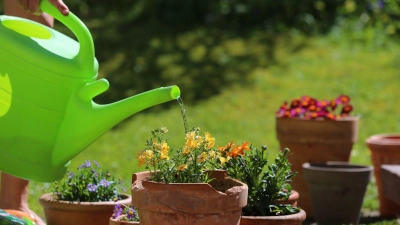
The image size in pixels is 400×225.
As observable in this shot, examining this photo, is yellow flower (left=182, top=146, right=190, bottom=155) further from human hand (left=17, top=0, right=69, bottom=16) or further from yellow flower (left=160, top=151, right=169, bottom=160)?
human hand (left=17, top=0, right=69, bottom=16)

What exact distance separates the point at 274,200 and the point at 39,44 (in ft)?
3.54

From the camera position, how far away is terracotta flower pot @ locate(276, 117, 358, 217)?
13.2ft

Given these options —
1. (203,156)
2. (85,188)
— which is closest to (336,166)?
(85,188)

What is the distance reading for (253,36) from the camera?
7.80m

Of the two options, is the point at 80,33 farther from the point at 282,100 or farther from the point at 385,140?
the point at 282,100

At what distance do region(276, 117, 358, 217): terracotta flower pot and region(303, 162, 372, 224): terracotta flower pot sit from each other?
240mm

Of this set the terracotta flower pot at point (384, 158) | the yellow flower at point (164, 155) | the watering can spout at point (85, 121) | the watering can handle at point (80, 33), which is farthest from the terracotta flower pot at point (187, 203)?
the terracotta flower pot at point (384, 158)

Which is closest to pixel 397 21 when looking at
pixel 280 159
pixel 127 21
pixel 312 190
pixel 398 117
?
pixel 398 117

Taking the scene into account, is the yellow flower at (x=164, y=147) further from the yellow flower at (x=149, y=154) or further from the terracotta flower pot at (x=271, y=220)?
the terracotta flower pot at (x=271, y=220)

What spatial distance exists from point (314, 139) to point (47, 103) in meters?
1.71

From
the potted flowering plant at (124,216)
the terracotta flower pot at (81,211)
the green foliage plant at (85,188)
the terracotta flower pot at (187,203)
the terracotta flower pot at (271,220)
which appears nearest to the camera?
the terracotta flower pot at (187,203)

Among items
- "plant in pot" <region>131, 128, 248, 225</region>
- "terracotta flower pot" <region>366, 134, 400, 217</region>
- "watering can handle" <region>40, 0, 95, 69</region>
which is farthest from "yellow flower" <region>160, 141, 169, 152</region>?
"terracotta flower pot" <region>366, 134, 400, 217</region>

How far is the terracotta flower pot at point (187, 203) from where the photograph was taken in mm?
2299

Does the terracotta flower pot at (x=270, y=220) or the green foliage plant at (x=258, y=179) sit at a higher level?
the green foliage plant at (x=258, y=179)
